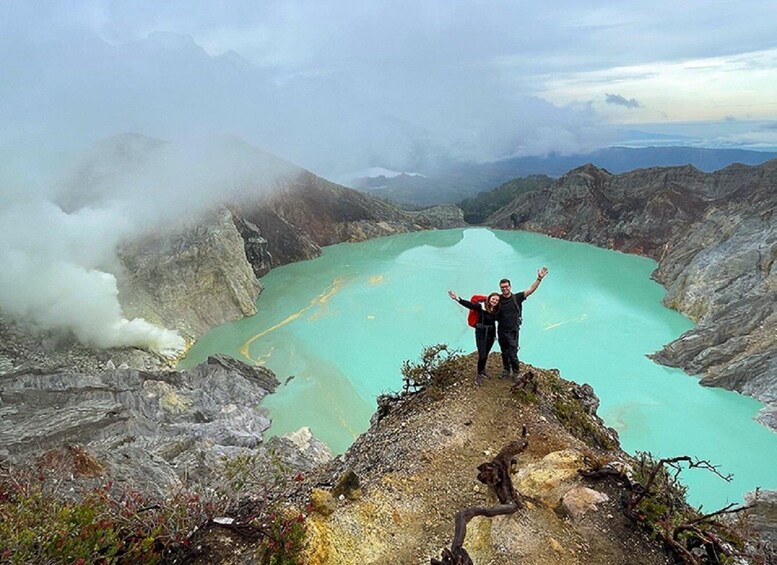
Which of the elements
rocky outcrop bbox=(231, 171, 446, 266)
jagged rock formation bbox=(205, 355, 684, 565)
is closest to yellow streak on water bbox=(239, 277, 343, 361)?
rocky outcrop bbox=(231, 171, 446, 266)

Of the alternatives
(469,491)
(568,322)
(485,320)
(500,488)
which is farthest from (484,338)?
(568,322)

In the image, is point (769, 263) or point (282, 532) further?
point (769, 263)

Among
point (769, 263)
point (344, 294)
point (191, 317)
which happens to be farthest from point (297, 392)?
point (769, 263)

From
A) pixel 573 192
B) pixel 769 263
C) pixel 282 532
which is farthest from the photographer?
pixel 573 192

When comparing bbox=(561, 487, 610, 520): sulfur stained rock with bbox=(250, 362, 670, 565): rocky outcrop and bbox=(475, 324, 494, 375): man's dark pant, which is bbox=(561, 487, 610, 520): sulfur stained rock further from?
bbox=(475, 324, 494, 375): man's dark pant

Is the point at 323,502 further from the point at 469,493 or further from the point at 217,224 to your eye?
the point at 217,224

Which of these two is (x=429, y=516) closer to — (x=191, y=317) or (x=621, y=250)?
(x=191, y=317)

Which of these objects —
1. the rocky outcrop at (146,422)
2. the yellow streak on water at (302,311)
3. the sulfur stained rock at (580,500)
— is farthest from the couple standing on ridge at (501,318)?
the yellow streak on water at (302,311)
